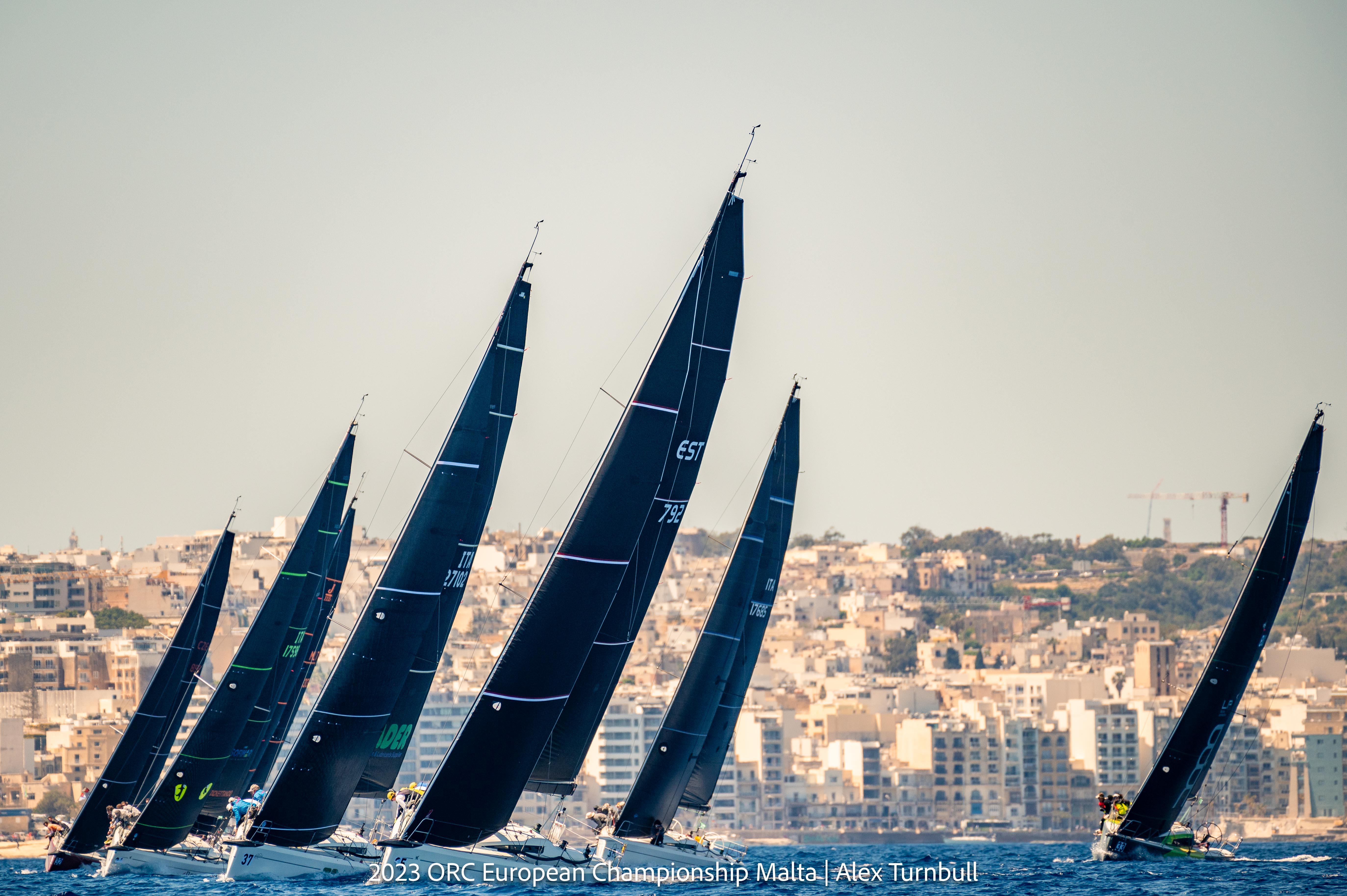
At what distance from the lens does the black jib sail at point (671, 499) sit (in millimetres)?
20469

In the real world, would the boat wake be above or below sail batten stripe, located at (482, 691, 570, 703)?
below

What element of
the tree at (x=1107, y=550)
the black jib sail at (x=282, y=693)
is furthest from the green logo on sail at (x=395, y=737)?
the tree at (x=1107, y=550)

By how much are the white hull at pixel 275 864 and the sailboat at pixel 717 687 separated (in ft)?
17.0

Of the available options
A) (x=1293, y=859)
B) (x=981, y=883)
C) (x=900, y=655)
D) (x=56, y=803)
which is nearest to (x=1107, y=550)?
(x=900, y=655)

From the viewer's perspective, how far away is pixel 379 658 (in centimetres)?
2175

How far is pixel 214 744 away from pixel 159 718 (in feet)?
5.43

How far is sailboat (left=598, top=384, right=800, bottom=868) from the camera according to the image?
2684 cm

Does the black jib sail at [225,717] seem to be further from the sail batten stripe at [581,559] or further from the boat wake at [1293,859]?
the boat wake at [1293,859]

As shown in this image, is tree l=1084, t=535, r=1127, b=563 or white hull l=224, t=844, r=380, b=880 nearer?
white hull l=224, t=844, r=380, b=880

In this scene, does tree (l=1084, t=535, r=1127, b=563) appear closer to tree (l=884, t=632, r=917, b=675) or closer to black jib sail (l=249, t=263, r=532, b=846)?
tree (l=884, t=632, r=917, b=675)

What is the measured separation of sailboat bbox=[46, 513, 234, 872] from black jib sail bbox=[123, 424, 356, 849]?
2.62 feet

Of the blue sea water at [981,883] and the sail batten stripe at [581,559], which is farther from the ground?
the sail batten stripe at [581,559]

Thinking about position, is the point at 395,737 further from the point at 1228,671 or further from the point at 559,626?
the point at 1228,671

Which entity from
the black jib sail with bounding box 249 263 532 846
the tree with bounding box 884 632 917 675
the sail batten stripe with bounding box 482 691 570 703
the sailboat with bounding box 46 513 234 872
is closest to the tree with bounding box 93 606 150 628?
the tree with bounding box 884 632 917 675
